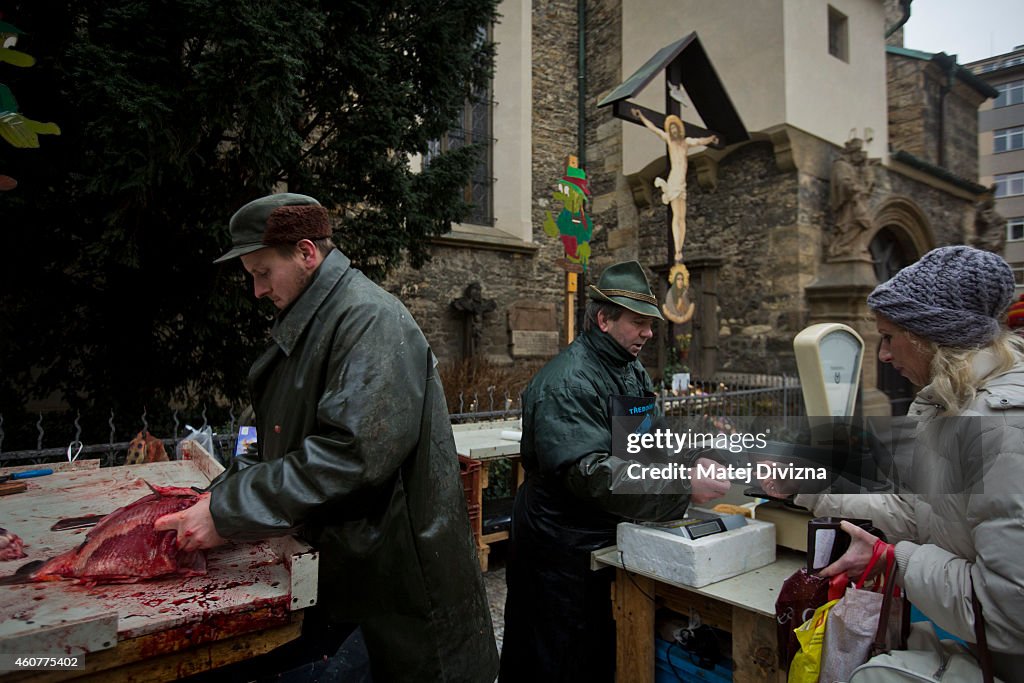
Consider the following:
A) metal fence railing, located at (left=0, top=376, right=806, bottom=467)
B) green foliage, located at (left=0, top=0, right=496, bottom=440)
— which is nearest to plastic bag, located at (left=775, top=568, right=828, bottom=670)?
metal fence railing, located at (left=0, top=376, right=806, bottom=467)

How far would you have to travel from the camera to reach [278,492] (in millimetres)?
1295

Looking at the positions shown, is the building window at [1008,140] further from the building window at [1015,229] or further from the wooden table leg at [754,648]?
the wooden table leg at [754,648]

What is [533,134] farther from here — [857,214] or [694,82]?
[857,214]

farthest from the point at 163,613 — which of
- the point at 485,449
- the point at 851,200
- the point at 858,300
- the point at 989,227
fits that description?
the point at 989,227

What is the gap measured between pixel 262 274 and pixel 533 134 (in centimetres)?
1150

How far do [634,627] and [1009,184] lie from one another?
18.4m

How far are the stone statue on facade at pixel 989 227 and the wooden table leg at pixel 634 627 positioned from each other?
14971 mm

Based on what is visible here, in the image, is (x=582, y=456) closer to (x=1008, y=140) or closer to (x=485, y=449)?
(x=485, y=449)

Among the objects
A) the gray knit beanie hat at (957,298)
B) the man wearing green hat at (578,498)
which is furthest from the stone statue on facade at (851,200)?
the gray knit beanie hat at (957,298)

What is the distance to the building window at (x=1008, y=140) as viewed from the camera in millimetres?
14609

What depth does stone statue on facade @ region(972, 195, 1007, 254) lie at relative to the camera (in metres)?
13.0

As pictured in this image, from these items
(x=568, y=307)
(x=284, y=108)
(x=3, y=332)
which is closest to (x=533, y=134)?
(x=568, y=307)

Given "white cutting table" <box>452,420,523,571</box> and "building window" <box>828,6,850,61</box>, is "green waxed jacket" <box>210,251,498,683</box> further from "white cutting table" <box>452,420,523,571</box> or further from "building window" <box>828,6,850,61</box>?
"building window" <box>828,6,850,61</box>

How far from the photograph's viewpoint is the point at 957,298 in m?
1.43
